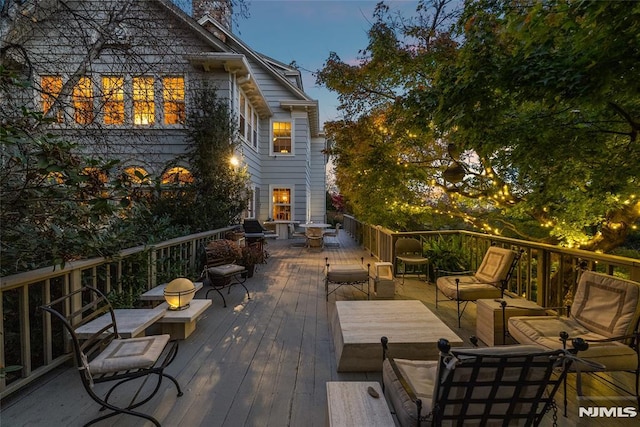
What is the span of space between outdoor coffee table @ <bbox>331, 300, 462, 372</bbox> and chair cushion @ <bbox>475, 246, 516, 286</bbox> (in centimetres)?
156

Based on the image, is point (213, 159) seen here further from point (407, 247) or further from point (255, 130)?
point (407, 247)

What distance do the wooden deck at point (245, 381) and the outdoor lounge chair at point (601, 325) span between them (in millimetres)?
344

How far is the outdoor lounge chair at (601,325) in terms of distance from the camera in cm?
233

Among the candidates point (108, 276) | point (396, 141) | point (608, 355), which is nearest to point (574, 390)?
point (608, 355)

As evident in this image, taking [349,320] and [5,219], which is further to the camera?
[349,320]

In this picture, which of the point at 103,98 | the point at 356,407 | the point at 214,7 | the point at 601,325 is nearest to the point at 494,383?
the point at 356,407

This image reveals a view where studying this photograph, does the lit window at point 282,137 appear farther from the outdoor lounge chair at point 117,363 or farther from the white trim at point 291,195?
the outdoor lounge chair at point 117,363

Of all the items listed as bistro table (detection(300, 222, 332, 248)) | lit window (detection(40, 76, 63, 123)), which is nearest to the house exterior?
lit window (detection(40, 76, 63, 123))

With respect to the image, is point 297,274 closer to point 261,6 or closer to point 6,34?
point 261,6

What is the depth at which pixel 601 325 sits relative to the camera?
2553 millimetres

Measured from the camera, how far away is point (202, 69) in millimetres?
8750

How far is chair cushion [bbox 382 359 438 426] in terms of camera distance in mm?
1603

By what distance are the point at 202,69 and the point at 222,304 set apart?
6.90 meters

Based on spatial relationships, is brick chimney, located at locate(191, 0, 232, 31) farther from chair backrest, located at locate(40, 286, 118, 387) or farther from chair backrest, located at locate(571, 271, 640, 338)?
chair backrest, located at locate(571, 271, 640, 338)
